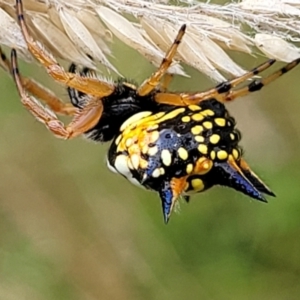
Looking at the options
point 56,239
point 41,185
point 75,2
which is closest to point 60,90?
point 41,185

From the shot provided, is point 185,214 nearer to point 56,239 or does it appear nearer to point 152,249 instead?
point 152,249

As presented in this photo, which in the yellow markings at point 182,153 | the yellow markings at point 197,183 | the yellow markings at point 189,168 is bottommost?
the yellow markings at point 197,183

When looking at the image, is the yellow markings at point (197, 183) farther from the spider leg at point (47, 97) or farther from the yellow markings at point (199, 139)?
the spider leg at point (47, 97)

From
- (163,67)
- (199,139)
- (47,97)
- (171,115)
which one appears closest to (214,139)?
(199,139)

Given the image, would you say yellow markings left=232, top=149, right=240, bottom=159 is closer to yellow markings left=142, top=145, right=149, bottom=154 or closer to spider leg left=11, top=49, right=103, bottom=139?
yellow markings left=142, top=145, right=149, bottom=154

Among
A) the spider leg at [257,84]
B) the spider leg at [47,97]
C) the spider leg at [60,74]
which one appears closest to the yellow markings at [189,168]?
the spider leg at [257,84]

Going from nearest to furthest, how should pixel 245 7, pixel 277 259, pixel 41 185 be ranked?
pixel 245 7 → pixel 277 259 → pixel 41 185
